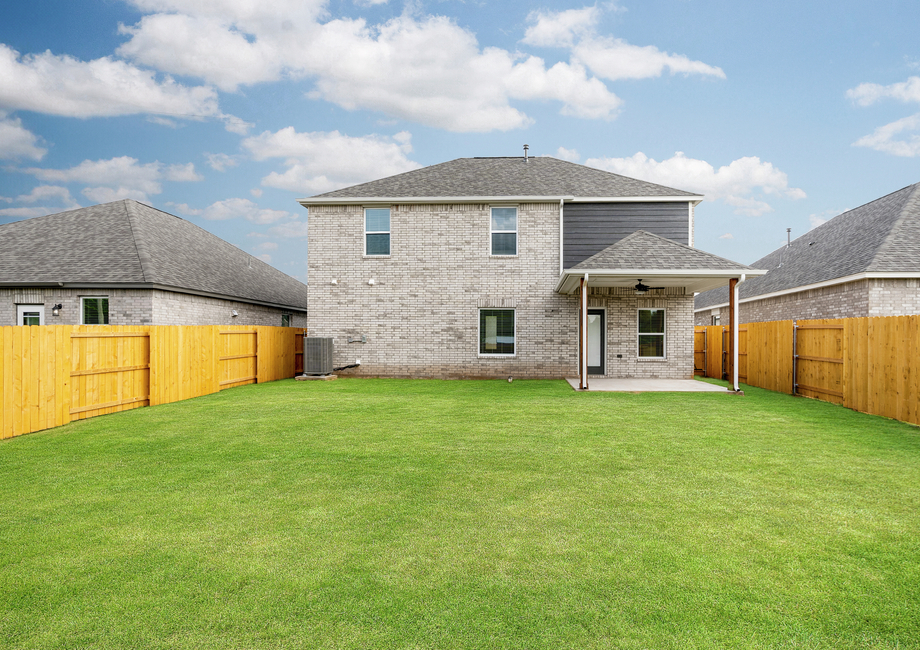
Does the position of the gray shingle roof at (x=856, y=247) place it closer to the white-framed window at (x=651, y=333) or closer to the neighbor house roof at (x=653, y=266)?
the neighbor house roof at (x=653, y=266)

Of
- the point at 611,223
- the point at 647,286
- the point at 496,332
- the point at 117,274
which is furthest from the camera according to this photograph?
the point at 496,332

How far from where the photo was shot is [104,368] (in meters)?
9.50

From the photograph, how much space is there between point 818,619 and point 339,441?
18.9ft

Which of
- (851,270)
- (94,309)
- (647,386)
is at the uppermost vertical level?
(851,270)

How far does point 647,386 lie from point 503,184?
8.67 m

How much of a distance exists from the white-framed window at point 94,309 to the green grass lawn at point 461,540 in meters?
10.3

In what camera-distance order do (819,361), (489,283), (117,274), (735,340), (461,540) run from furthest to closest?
(489,283) < (117,274) < (735,340) < (819,361) < (461,540)

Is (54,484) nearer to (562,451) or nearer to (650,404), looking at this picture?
(562,451)

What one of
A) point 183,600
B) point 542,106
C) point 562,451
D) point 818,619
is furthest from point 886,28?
point 183,600

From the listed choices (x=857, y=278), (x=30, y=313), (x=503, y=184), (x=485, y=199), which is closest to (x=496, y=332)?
(x=485, y=199)

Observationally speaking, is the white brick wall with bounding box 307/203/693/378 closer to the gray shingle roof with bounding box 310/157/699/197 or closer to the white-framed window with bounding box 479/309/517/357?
the white-framed window with bounding box 479/309/517/357

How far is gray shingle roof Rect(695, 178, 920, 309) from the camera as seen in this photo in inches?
625

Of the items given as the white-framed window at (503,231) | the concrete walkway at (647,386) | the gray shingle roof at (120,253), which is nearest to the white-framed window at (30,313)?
the gray shingle roof at (120,253)

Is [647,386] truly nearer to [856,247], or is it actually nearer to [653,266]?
[653,266]
